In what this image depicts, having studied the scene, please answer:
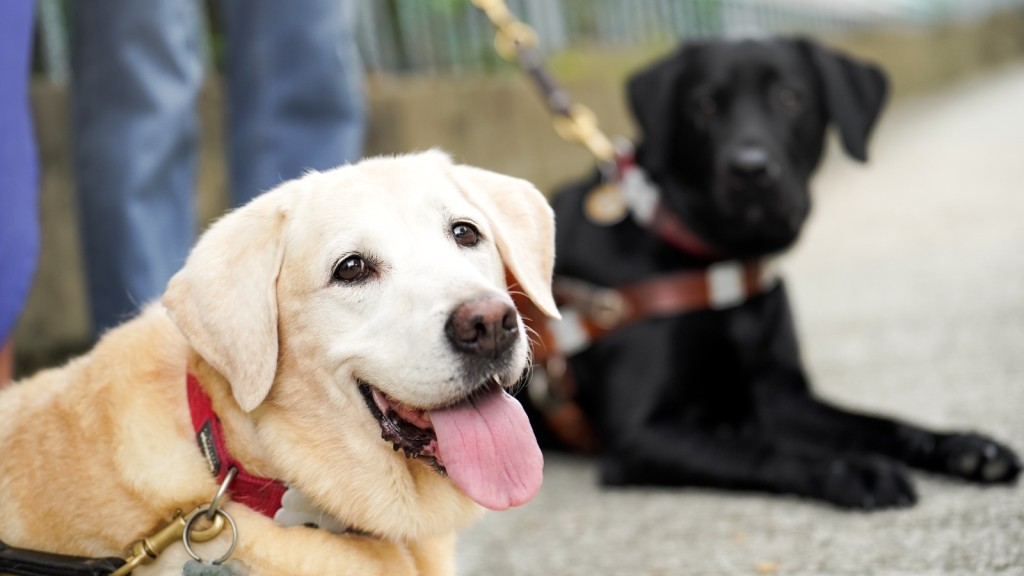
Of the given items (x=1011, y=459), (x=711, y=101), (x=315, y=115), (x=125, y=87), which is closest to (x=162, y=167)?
(x=125, y=87)

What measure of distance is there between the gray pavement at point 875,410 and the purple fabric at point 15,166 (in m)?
1.34

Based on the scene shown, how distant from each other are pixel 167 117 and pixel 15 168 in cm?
83

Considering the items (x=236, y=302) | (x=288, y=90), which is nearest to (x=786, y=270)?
(x=288, y=90)

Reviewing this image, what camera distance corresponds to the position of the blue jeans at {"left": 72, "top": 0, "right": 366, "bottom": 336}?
3123mm

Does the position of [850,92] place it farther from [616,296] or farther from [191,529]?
[191,529]

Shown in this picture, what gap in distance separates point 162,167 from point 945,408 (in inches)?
108

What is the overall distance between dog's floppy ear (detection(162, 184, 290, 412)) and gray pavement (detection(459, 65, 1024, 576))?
106cm

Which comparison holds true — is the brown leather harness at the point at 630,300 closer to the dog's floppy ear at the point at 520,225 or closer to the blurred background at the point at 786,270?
the blurred background at the point at 786,270

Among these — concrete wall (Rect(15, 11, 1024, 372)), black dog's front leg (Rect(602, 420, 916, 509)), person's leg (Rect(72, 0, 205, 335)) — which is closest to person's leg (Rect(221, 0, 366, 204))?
person's leg (Rect(72, 0, 205, 335))

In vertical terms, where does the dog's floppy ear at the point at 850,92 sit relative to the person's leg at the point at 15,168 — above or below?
below

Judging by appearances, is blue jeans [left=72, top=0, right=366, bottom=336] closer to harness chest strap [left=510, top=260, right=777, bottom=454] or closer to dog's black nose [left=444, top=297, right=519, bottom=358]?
harness chest strap [left=510, top=260, right=777, bottom=454]

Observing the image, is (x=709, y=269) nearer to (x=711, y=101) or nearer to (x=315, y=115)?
(x=711, y=101)

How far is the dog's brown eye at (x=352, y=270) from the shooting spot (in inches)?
80.0

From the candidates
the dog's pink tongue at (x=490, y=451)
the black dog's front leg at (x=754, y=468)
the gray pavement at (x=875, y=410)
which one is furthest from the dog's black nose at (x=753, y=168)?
the dog's pink tongue at (x=490, y=451)
